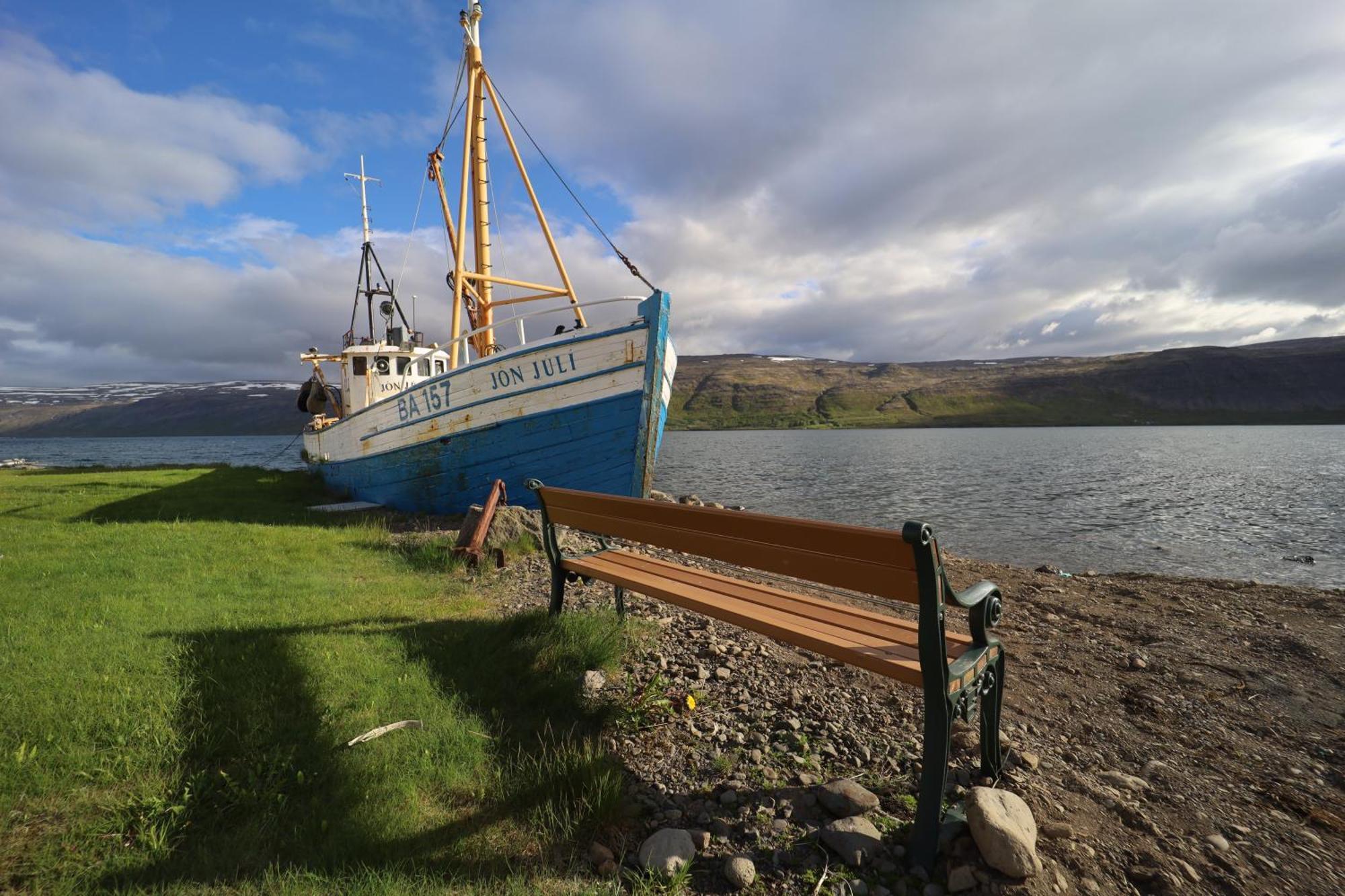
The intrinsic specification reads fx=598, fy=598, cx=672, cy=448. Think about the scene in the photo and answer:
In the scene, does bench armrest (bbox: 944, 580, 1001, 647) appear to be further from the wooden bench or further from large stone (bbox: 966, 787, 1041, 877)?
large stone (bbox: 966, 787, 1041, 877)

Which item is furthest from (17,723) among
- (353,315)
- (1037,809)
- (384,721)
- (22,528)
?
(353,315)

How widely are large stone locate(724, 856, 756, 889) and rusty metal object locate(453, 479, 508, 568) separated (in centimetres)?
533

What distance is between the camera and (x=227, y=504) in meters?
12.2

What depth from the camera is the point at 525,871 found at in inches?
92.6

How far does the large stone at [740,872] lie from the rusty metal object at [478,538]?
533 centimetres

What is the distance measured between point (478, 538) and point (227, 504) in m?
8.26

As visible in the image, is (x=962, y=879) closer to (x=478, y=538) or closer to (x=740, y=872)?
(x=740, y=872)

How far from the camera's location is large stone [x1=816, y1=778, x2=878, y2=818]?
274cm

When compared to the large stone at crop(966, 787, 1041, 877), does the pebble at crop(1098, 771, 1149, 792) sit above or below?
below

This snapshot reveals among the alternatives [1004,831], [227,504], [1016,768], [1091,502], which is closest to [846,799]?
[1004,831]

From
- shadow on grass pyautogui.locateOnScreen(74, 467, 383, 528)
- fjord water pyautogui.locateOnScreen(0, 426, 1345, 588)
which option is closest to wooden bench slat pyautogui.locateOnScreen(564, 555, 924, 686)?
shadow on grass pyautogui.locateOnScreen(74, 467, 383, 528)

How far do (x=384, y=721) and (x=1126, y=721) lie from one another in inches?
181

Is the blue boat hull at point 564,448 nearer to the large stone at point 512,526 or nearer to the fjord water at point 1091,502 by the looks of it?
the large stone at point 512,526

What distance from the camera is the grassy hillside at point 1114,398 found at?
509 feet
